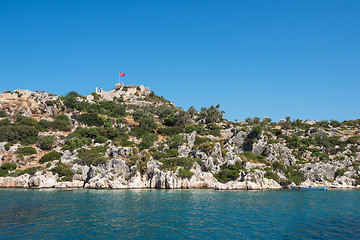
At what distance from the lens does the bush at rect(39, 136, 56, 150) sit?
64812mm

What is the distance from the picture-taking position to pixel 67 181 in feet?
164

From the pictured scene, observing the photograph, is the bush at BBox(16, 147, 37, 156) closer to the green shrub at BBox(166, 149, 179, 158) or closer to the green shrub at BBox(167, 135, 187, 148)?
the green shrub at BBox(166, 149, 179, 158)

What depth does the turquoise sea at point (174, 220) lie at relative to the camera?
18.2 metres

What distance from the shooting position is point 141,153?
55.9 meters

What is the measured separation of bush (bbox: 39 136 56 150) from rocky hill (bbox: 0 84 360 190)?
9.5 inches

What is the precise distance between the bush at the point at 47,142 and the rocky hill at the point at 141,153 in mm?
242

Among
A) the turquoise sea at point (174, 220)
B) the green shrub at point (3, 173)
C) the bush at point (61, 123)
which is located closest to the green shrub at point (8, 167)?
the green shrub at point (3, 173)

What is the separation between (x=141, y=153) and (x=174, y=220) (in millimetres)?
34583

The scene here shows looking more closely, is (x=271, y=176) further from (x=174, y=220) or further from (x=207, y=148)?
(x=174, y=220)

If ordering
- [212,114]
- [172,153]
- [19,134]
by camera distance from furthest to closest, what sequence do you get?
1. [212,114]
2. [19,134]
3. [172,153]

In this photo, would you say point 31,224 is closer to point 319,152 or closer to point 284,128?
point 319,152

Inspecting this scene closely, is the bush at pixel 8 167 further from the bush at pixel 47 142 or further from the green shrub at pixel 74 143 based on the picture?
the green shrub at pixel 74 143

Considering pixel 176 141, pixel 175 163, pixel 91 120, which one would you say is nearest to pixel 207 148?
pixel 176 141

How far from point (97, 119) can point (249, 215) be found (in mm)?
69068
